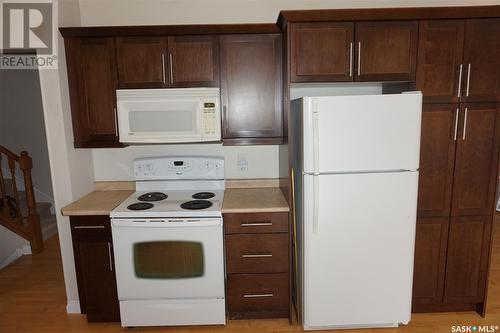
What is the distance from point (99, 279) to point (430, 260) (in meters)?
2.39

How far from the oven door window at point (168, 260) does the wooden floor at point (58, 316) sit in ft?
1.50

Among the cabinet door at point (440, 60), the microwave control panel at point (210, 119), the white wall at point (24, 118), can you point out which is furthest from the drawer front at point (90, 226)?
the white wall at point (24, 118)

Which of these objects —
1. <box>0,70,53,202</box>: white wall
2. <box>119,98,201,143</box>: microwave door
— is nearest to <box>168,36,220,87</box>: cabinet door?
<box>119,98,201,143</box>: microwave door

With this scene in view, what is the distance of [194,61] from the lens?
2.42m

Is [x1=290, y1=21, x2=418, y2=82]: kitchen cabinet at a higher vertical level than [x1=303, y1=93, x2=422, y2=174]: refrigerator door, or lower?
higher

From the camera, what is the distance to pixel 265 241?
2299 millimetres

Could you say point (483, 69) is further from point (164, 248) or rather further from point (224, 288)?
point (164, 248)

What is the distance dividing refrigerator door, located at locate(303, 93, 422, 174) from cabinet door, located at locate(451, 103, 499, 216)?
1.42 ft

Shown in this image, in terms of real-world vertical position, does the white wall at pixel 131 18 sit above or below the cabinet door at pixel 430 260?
above

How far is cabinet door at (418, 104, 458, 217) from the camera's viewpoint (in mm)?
2203

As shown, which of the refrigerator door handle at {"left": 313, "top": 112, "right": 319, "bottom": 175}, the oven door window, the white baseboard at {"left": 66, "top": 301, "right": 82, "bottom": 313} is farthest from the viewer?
the white baseboard at {"left": 66, "top": 301, "right": 82, "bottom": 313}
